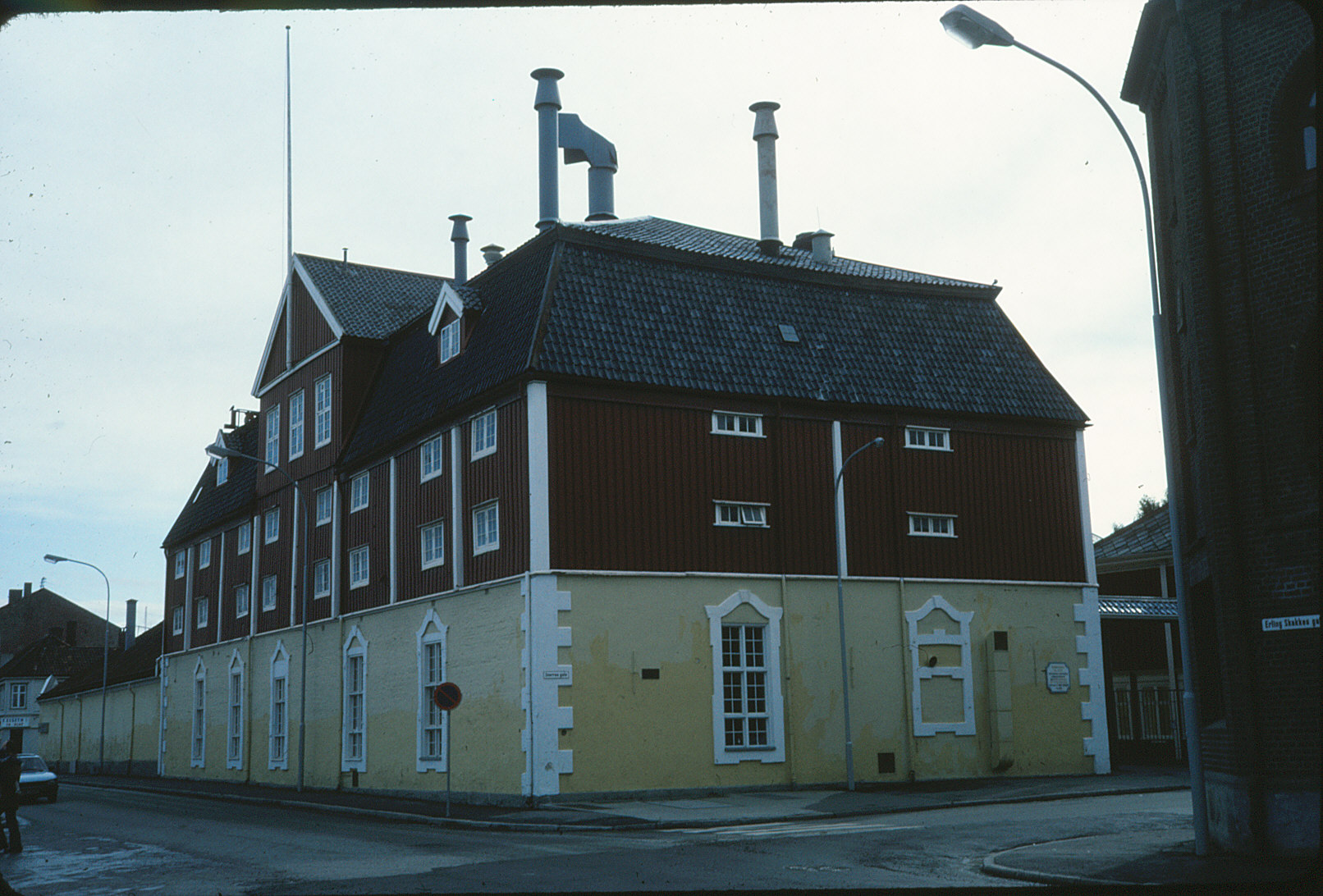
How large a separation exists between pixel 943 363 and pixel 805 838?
705 inches

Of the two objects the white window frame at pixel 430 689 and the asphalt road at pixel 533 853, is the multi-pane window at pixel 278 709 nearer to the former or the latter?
the white window frame at pixel 430 689

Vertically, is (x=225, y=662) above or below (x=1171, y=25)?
below

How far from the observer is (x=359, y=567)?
35.4m

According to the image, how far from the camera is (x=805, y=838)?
18.0 meters

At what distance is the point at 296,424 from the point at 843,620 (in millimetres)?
20515

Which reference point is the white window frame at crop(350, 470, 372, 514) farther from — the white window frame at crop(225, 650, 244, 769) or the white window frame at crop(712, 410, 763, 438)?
the white window frame at crop(225, 650, 244, 769)

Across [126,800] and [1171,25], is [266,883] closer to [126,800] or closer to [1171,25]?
[1171,25]

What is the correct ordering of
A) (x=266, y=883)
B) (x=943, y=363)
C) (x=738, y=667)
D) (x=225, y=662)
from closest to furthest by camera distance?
(x=266, y=883)
(x=738, y=667)
(x=943, y=363)
(x=225, y=662)

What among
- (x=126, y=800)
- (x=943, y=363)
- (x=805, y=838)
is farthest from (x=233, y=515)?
(x=805, y=838)

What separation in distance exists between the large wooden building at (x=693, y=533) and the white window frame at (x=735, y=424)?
0.12 meters

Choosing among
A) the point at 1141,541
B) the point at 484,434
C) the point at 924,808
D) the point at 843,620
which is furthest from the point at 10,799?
the point at 1141,541

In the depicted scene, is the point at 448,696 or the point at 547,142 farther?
the point at 547,142

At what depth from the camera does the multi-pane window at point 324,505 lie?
37781 mm

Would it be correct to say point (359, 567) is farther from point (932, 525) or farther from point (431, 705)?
point (932, 525)
